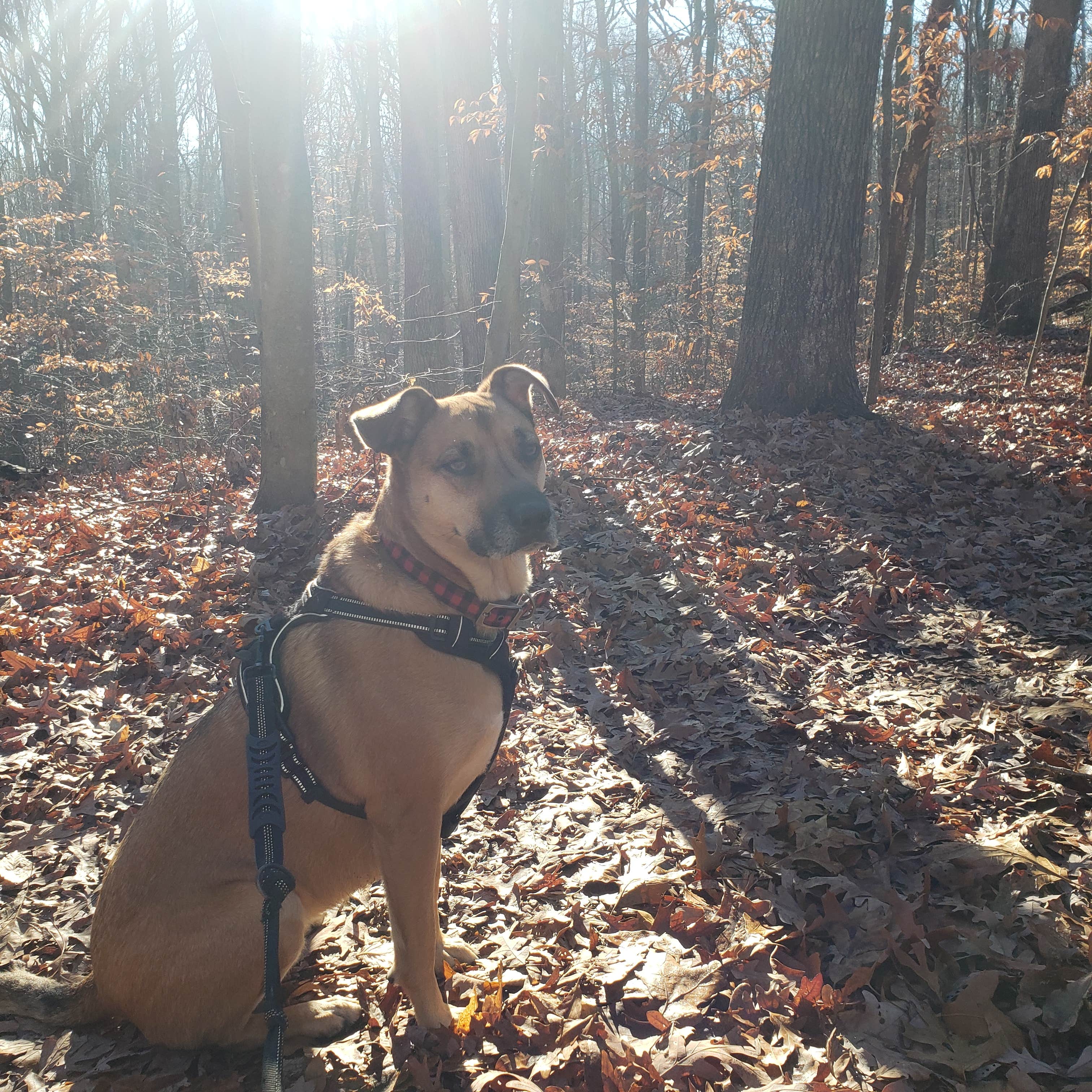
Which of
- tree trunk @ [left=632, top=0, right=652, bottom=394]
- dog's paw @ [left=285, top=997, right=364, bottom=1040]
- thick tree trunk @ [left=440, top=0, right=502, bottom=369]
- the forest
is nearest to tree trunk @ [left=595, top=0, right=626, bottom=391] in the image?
tree trunk @ [left=632, top=0, right=652, bottom=394]

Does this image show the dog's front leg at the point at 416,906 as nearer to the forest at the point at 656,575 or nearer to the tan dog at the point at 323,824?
the tan dog at the point at 323,824

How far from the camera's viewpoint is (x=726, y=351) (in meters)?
18.8

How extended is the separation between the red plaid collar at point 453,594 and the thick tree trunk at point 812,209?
304 inches

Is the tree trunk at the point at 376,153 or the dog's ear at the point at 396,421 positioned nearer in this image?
the dog's ear at the point at 396,421

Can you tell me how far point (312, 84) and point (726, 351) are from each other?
2983 centimetres

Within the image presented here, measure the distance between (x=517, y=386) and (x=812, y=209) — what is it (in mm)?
6965

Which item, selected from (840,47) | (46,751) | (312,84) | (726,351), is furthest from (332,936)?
(312,84)

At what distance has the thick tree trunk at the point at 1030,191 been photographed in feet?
54.6

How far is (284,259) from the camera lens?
312 inches

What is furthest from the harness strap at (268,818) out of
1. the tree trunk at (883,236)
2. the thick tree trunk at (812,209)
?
the tree trunk at (883,236)

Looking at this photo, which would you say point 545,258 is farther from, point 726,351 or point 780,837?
point 780,837

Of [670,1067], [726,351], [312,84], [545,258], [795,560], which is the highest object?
[312,84]

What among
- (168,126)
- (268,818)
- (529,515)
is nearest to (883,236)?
(529,515)

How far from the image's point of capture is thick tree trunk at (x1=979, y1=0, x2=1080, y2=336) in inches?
656
